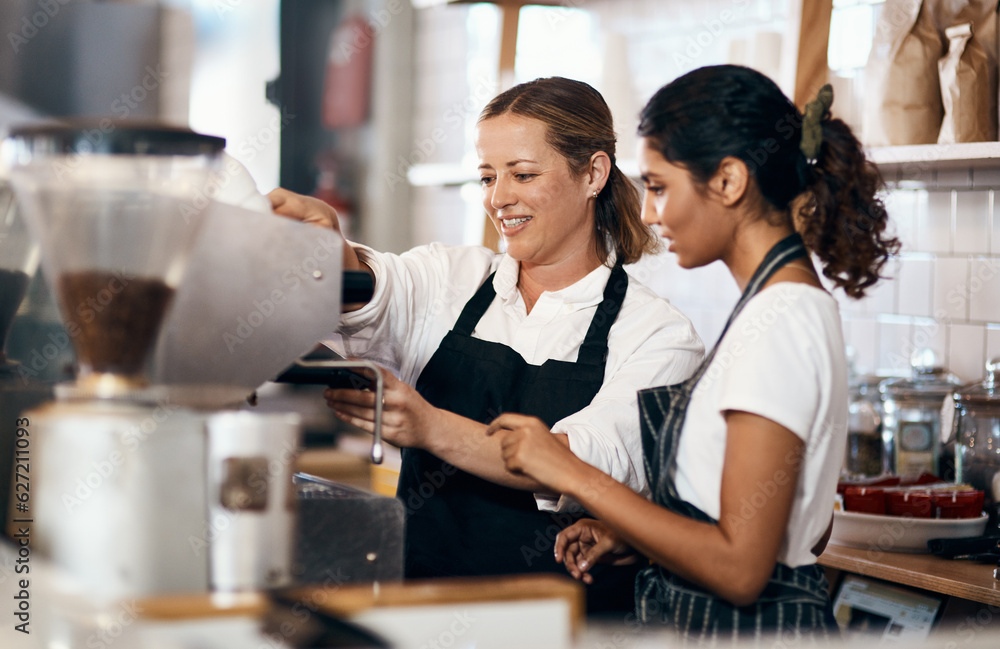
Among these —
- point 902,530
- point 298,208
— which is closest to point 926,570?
point 902,530

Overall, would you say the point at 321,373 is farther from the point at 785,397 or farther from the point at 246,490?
the point at 785,397

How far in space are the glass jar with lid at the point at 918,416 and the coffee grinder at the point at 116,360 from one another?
168cm

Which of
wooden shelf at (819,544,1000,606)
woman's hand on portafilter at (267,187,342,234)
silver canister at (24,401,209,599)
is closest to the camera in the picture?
silver canister at (24,401,209,599)

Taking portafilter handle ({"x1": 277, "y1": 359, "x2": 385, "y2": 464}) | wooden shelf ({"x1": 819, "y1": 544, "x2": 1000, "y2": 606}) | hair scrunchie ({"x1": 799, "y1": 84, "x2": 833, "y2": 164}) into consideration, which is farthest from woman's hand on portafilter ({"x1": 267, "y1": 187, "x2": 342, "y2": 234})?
wooden shelf ({"x1": 819, "y1": 544, "x2": 1000, "y2": 606})

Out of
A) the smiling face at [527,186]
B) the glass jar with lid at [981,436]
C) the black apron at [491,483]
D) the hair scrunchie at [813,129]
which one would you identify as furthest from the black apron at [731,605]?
the glass jar with lid at [981,436]

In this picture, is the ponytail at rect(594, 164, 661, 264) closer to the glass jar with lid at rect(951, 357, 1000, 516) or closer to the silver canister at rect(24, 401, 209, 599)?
the glass jar with lid at rect(951, 357, 1000, 516)

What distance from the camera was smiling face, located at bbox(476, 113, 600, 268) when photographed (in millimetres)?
1711

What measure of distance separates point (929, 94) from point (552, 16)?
58.9 inches

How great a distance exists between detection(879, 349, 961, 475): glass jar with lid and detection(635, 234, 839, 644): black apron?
1025 mm

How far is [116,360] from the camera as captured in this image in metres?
1.01

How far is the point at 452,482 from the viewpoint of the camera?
1.70m

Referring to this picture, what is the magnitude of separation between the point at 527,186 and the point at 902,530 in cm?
97

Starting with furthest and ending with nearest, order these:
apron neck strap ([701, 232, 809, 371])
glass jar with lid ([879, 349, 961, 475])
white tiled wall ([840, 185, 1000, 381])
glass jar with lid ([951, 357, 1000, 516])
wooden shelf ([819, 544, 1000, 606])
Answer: white tiled wall ([840, 185, 1000, 381]) → glass jar with lid ([879, 349, 961, 475]) → glass jar with lid ([951, 357, 1000, 516]) → wooden shelf ([819, 544, 1000, 606]) → apron neck strap ([701, 232, 809, 371])

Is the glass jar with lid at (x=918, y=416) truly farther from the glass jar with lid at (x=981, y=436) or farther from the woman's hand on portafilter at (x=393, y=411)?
the woman's hand on portafilter at (x=393, y=411)
